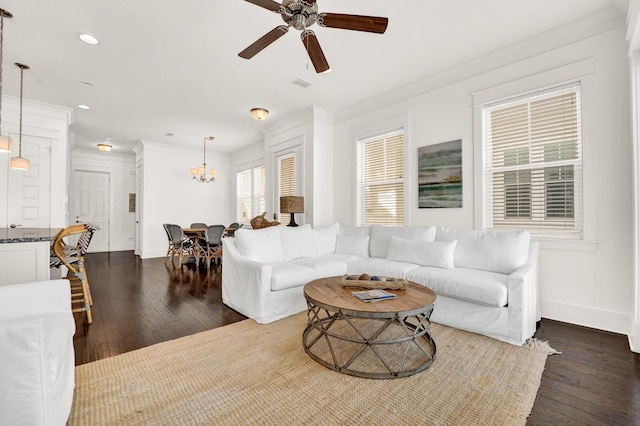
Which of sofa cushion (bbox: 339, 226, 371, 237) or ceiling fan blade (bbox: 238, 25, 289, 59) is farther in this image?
sofa cushion (bbox: 339, 226, 371, 237)

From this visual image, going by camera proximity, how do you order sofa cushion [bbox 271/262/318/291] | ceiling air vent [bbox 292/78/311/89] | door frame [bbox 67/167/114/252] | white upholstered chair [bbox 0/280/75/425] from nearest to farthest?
white upholstered chair [bbox 0/280/75/425], sofa cushion [bbox 271/262/318/291], ceiling air vent [bbox 292/78/311/89], door frame [bbox 67/167/114/252]

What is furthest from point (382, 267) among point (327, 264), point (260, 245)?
point (260, 245)

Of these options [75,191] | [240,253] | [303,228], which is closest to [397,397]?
[240,253]

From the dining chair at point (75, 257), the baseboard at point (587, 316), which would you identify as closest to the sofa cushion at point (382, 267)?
the baseboard at point (587, 316)

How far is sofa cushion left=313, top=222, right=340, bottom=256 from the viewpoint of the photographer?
13.9 feet

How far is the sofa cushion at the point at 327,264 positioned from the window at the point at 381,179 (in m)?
1.08

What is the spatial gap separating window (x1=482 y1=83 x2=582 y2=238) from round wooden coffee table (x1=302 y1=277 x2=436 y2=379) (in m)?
1.74

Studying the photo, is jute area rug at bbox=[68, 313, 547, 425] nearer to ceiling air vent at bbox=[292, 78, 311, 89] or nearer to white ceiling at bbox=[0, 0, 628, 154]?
white ceiling at bbox=[0, 0, 628, 154]

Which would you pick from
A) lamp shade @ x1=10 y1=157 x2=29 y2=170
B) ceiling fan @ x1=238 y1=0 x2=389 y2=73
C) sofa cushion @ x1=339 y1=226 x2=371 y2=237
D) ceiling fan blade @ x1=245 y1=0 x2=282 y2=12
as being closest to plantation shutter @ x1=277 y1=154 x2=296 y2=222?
sofa cushion @ x1=339 y1=226 x2=371 y2=237

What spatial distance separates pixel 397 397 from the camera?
1.71 metres

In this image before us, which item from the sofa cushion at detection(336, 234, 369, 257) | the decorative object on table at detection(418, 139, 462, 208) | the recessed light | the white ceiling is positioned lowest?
the sofa cushion at detection(336, 234, 369, 257)

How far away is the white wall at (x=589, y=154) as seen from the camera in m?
2.66

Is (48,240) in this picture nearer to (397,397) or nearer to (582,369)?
(397,397)

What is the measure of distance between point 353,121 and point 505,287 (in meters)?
3.52
